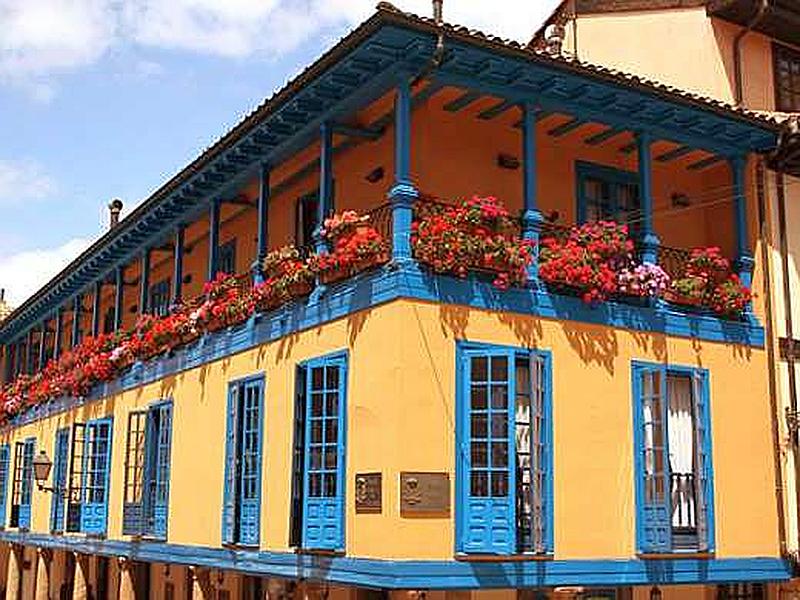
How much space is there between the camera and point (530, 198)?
43.9 feet

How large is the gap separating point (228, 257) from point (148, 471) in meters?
4.08

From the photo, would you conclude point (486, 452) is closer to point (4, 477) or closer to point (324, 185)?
point (324, 185)

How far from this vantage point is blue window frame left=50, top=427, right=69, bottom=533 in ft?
76.1

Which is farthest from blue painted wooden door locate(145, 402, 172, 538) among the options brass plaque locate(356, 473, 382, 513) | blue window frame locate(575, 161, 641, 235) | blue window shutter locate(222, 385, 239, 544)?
blue window frame locate(575, 161, 641, 235)

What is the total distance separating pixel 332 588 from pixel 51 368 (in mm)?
12210

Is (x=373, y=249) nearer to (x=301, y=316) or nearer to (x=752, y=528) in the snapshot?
(x=301, y=316)

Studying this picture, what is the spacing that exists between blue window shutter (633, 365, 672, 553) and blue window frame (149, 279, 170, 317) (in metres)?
11.9

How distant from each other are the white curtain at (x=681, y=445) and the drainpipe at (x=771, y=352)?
5.28 feet

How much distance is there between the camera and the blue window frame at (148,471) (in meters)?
17.9

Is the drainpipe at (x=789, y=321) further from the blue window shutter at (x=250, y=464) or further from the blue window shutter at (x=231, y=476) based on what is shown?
the blue window shutter at (x=231, y=476)

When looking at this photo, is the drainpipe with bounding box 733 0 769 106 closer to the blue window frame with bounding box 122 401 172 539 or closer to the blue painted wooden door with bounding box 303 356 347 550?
the blue painted wooden door with bounding box 303 356 347 550

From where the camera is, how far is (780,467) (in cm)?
1510

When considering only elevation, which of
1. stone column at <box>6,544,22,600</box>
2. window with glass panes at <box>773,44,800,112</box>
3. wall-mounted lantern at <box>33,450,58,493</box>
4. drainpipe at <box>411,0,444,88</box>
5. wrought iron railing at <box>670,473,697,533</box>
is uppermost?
window with glass panes at <box>773,44,800,112</box>

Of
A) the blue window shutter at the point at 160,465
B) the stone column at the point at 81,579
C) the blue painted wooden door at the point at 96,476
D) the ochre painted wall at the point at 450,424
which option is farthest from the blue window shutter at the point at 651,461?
the stone column at the point at 81,579
